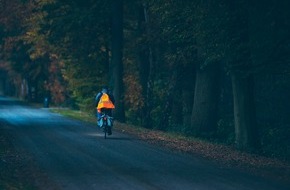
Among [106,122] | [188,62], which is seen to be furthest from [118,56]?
[106,122]

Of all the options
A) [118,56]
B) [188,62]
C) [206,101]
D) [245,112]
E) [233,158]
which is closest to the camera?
[233,158]

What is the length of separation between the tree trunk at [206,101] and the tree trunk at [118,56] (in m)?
7.99

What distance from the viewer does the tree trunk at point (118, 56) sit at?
3288cm

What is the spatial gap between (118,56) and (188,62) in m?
7.91

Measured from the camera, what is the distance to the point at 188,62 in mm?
26391

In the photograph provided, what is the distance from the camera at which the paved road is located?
1152cm

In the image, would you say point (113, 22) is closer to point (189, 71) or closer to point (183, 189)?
point (189, 71)

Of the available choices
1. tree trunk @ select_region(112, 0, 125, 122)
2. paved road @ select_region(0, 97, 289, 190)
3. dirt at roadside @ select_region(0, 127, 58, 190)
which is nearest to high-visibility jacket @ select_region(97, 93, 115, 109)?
paved road @ select_region(0, 97, 289, 190)

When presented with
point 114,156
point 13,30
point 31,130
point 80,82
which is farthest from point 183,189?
point 13,30

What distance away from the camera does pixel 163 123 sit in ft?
102

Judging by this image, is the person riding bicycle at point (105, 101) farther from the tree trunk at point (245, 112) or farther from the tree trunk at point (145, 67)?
the tree trunk at point (145, 67)

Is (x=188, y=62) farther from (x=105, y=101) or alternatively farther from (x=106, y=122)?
(x=106, y=122)

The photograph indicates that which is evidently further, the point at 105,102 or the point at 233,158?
the point at 105,102

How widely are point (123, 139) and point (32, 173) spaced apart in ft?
28.6
